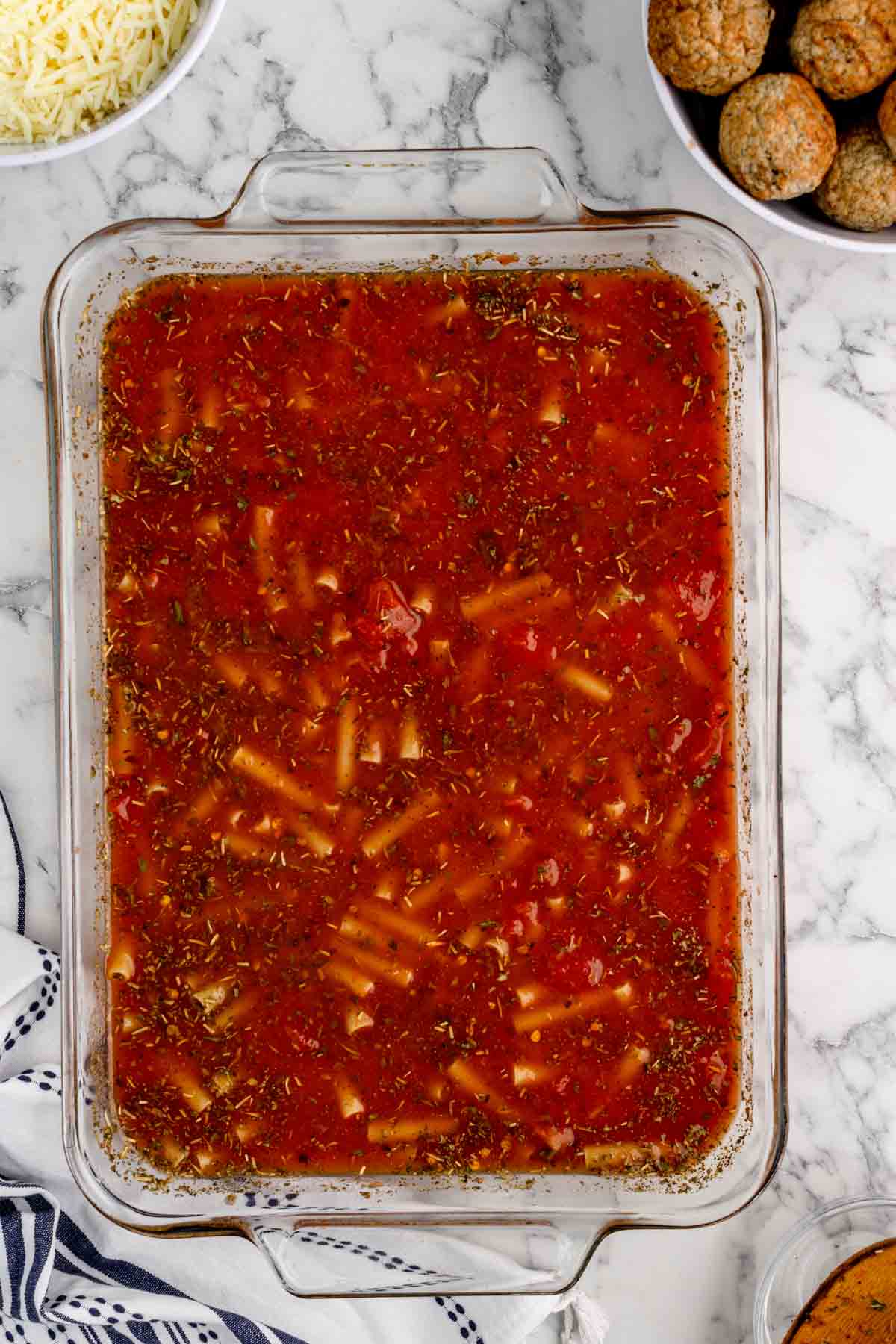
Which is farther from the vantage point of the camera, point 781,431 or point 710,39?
point 781,431

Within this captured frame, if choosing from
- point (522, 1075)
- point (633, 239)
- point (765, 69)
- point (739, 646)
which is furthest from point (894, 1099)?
point (765, 69)

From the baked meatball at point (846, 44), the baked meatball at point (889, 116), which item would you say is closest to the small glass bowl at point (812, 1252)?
the baked meatball at point (889, 116)

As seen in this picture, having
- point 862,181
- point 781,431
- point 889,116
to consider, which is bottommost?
point 781,431

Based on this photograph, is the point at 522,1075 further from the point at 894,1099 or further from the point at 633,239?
the point at 633,239

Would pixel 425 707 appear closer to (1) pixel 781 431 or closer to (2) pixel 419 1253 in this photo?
(1) pixel 781 431

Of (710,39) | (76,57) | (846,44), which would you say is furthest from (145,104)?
(846,44)
